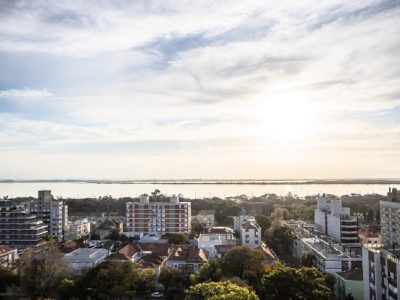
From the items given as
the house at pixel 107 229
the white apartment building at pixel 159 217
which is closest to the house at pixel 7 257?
the house at pixel 107 229

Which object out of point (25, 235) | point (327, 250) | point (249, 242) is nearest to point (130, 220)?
point (25, 235)

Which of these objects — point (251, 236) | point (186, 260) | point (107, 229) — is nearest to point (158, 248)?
point (186, 260)

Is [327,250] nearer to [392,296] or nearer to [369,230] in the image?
[392,296]

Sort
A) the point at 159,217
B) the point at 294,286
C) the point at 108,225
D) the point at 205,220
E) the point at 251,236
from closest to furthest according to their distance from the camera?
the point at 294,286 < the point at 251,236 < the point at 108,225 < the point at 159,217 < the point at 205,220

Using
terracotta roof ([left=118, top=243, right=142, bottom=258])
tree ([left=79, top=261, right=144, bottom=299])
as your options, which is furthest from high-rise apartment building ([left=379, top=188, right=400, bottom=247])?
tree ([left=79, top=261, right=144, bottom=299])

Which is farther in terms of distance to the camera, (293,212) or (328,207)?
(293,212)

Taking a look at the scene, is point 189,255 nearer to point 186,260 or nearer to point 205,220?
point 186,260

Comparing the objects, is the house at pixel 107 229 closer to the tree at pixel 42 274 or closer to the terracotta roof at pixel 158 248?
the terracotta roof at pixel 158 248
